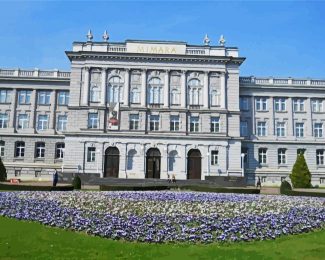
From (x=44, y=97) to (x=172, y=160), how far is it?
23.2 m

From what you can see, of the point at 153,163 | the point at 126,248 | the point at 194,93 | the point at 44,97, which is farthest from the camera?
the point at 44,97

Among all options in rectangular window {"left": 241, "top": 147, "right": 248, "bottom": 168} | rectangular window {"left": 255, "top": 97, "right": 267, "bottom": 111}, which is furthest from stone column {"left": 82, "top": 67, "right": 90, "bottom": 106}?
rectangular window {"left": 255, "top": 97, "right": 267, "bottom": 111}

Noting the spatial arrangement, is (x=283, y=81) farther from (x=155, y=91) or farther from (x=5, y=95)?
(x=5, y=95)

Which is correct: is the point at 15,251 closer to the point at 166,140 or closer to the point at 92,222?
the point at 92,222

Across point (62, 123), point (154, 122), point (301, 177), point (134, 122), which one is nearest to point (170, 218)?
point (301, 177)

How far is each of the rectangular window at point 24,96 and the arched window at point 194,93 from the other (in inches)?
998

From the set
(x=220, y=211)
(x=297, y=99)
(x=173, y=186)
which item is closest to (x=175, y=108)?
(x=173, y=186)

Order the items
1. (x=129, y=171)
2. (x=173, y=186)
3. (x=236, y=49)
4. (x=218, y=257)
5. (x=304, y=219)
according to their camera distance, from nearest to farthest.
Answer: (x=218, y=257) → (x=304, y=219) → (x=173, y=186) → (x=129, y=171) → (x=236, y=49)

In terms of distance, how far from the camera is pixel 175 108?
55.7m

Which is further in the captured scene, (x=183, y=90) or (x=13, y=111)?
(x=13, y=111)

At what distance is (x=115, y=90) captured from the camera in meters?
56.1

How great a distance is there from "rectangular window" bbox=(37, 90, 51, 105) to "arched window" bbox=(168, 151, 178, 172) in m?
21.7

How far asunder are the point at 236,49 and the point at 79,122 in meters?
25.8

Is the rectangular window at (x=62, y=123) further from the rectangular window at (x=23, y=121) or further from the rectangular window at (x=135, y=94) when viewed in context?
the rectangular window at (x=135, y=94)
